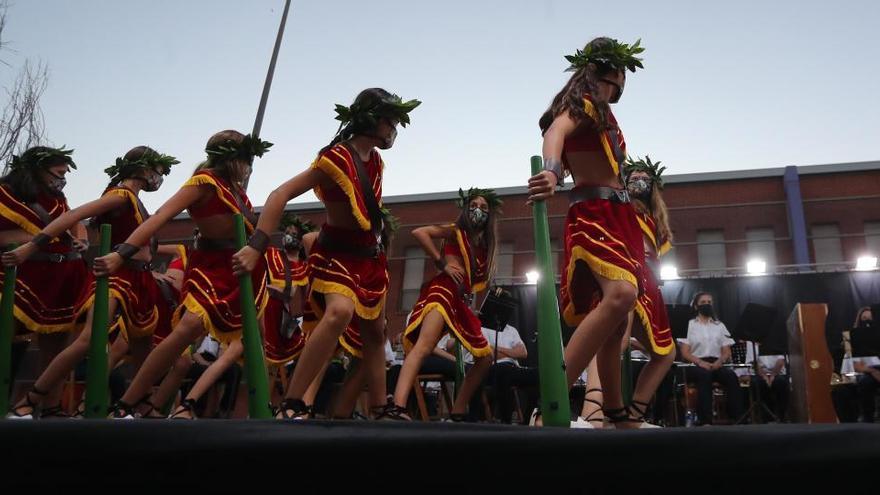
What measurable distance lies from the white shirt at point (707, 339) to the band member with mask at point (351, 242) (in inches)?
264

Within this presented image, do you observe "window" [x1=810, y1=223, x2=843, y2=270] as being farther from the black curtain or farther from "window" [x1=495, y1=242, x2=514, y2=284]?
"window" [x1=495, y1=242, x2=514, y2=284]

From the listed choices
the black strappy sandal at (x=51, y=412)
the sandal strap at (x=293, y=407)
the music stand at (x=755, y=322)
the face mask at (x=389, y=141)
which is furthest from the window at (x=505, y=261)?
the sandal strap at (x=293, y=407)

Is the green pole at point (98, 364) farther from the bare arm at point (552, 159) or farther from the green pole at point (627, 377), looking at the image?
the green pole at point (627, 377)

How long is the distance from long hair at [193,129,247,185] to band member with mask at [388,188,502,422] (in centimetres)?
183

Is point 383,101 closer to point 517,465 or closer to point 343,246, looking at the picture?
point 343,246

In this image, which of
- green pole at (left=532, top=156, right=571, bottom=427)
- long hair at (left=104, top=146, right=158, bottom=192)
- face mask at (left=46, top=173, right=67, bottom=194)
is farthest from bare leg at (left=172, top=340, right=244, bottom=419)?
green pole at (left=532, top=156, right=571, bottom=427)

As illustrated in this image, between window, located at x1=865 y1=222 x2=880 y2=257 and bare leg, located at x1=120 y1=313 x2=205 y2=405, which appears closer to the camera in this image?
bare leg, located at x1=120 y1=313 x2=205 y2=405

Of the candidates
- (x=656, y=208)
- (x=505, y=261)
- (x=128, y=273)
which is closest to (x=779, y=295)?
(x=505, y=261)

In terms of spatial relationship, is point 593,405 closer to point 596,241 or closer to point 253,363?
point 596,241

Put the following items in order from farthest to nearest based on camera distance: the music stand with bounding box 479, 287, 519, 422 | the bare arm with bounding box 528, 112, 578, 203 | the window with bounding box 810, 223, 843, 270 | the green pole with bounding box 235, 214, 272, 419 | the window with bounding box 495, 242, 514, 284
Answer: the window with bounding box 495, 242, 514, 284 < the window with bounding box 810, 223, 843, 270 < the music stand with bounding box 479, 287, 519, 422 < the bare arm with bounding box 528, 112, 578, 203 < the green pole with bounding box 235, 214, 272, 419

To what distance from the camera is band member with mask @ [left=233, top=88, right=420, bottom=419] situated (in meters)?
3.96

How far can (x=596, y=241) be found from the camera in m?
3.58

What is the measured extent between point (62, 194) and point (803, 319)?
715cm

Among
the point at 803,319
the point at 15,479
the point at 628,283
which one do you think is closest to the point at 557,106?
the point at 628,283
